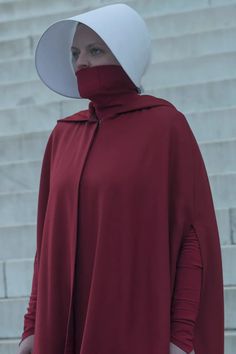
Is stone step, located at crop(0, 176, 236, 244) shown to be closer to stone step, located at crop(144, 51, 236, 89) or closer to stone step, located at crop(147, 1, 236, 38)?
stone step, located at crop(144, 51, 236, 89)

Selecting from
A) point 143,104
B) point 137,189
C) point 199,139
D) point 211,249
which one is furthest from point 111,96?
point 199,139

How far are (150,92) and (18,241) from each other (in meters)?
1.58

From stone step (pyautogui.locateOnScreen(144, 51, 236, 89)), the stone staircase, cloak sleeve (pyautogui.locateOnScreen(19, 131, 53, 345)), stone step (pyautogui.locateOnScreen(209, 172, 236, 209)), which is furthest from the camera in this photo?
stone step (pyautogui.locateOnScreen(144, 51, 236, 89))

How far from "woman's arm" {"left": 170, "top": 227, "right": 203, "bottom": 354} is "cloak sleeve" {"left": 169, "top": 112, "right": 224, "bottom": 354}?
0.6 inches

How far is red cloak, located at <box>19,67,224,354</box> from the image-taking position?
2516mm

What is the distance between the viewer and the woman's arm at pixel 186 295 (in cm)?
250

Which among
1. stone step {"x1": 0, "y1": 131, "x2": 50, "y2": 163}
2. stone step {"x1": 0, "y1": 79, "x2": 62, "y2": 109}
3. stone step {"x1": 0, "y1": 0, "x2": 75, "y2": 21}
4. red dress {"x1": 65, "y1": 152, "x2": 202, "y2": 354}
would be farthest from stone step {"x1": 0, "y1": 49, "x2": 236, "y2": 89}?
red dress {"x1": 65, "y1": 152, "x2": 202, "y2": 354}

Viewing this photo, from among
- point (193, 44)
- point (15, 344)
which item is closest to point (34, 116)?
point (193, 44)

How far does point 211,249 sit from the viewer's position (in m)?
2.57

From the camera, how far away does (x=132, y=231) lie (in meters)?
2.53

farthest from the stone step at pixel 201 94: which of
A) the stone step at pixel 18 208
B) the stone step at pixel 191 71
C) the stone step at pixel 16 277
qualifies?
the stone step at pixel 16 277

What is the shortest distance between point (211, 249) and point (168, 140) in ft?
1.07

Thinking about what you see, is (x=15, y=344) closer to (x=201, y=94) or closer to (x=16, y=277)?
(x=16, y=277)

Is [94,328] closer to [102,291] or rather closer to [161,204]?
[102,291]
